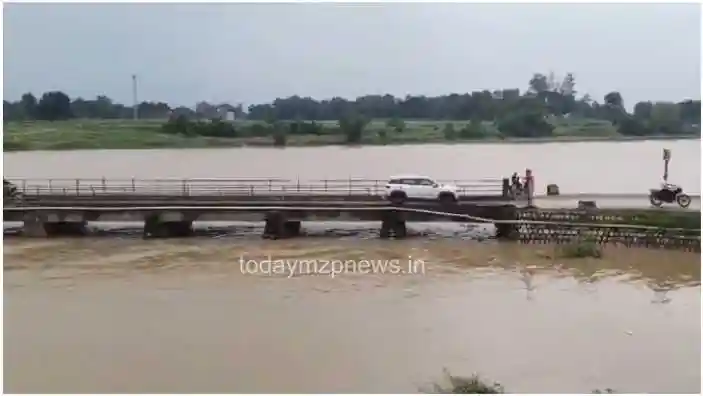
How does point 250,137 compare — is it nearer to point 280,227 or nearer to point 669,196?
point 280,227

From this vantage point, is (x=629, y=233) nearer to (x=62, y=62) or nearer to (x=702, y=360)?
(x=702, y=360)

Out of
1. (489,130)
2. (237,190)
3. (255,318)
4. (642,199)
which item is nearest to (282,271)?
(255,318)

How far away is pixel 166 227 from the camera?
3.10 metres

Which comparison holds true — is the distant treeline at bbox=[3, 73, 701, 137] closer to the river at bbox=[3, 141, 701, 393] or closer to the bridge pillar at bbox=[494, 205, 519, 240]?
the river at bbox=[3, 141, 701, 393]

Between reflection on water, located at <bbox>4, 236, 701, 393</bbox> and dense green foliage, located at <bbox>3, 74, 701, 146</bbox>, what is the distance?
0.41 meters

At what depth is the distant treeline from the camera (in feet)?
9.29

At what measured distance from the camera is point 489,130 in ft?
9.68

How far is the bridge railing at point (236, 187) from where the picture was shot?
2992mm

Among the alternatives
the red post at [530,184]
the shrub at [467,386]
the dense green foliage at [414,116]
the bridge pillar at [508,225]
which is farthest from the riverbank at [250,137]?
the shrub at [467,386]

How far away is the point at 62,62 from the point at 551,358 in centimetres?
191

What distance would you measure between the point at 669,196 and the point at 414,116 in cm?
94

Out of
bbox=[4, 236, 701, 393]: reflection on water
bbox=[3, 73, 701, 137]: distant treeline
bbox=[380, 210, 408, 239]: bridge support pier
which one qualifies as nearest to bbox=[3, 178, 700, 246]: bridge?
bbox=[380, 210, 408, 239]: bridge support pier

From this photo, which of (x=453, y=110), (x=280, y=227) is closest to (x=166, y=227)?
(x=280, y=227)

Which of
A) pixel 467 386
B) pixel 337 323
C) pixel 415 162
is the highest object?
pixel 415 162
